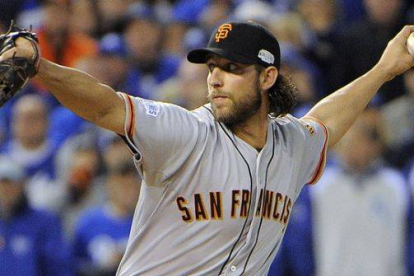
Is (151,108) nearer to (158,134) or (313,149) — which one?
(158,134)

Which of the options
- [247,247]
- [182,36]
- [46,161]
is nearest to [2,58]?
[247,247]

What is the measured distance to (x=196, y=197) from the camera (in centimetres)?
423

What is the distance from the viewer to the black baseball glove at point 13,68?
3.74 metres

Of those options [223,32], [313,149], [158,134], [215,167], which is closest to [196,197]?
[215,167]

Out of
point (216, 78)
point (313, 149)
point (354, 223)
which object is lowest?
point (354, 223)

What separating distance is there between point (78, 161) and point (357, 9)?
304cm

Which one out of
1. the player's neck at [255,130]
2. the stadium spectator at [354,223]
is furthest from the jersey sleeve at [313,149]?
the stadium spectator at [354,223]

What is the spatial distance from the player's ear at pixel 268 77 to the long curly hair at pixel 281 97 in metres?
0.10

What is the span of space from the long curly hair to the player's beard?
216 millimetres

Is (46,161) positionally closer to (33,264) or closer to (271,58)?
(33,264)

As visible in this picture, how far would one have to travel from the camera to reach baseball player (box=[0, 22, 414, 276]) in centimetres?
412

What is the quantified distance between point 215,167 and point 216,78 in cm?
35

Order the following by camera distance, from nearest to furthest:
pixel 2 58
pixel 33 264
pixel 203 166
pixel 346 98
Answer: pixel 2 58
pixel 203 166
pixel 346 98
pixel 33 264

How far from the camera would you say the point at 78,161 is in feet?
23.5
